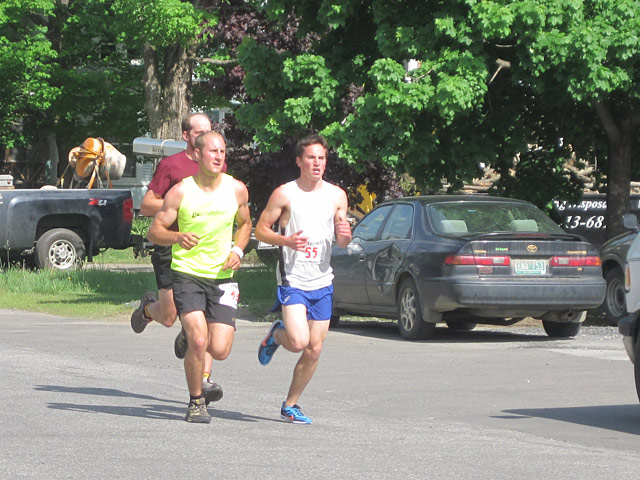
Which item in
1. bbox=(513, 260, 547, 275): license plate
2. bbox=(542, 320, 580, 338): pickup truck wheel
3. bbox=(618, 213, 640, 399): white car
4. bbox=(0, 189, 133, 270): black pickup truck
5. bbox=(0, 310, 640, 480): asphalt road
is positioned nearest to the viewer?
bbox=(0, 310, 640, 480): asphalt road

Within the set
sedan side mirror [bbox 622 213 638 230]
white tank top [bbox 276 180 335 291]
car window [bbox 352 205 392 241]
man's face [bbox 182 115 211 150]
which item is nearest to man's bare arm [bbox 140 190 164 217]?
man's face [bbox 182 115 211 150]

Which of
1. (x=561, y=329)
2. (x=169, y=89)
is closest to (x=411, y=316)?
(x=561, y=329)

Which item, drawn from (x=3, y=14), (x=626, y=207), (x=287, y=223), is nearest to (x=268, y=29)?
(x=3, y=14)

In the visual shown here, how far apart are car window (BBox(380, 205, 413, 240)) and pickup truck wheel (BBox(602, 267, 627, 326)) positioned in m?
3.05

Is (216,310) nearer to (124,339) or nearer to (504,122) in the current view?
(124,339)

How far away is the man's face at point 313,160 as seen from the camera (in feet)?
26.4

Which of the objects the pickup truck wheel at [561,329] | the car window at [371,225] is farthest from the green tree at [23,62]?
the pickup truck wheel at [561,329]

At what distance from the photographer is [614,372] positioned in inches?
437

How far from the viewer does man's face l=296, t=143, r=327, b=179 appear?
8.04 meters

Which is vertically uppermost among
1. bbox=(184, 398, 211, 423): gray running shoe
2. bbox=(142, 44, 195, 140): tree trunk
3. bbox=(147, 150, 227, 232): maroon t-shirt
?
bbox=(142, 44, 195, 140): tree trunk

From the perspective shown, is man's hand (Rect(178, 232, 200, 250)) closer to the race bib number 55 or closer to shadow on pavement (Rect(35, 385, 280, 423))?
the race bib number 55

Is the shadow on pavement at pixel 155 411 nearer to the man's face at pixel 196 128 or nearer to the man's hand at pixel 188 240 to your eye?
the man's hand at pixel 188 240

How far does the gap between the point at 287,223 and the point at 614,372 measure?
4186 mm

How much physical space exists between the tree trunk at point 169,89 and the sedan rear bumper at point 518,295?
19849 millimetres
